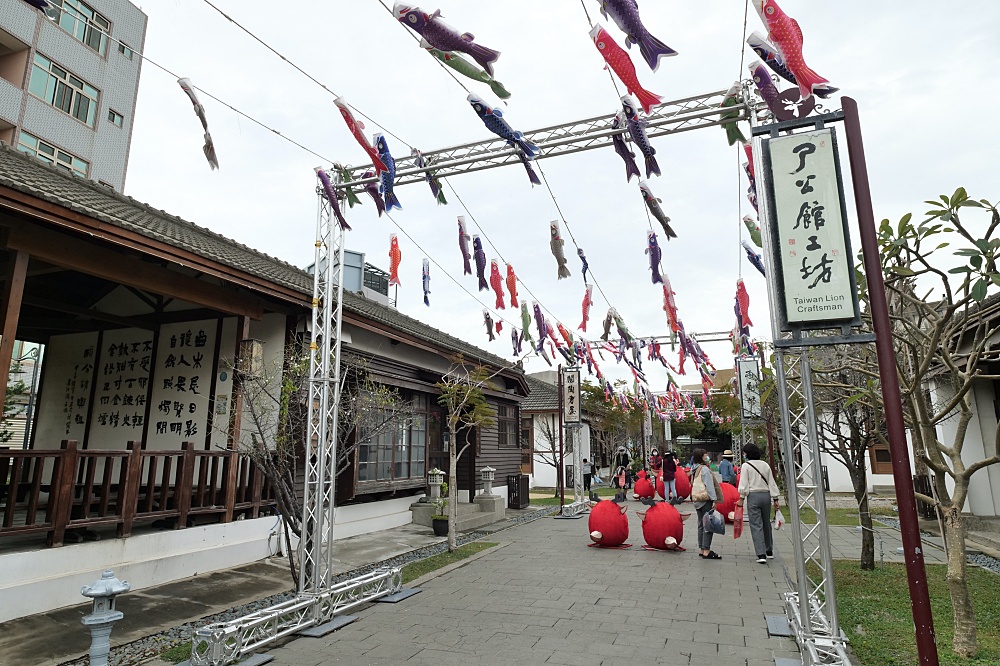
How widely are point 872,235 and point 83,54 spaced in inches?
1046

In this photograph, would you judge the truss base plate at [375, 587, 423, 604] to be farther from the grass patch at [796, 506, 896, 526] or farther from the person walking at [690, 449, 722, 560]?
the grass patch at [796, 506, 896, 526]

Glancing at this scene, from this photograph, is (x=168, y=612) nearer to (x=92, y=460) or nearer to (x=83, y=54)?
(x=92, y=460)

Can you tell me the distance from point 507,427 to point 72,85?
771 inches

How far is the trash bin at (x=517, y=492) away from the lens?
19.2 m

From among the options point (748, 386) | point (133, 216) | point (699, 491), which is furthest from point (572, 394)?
point (133, 216)

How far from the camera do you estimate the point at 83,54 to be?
2155 centimetres

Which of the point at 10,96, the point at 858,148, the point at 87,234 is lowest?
the point at 858,148

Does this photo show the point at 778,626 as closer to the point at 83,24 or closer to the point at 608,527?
the point at 608,527

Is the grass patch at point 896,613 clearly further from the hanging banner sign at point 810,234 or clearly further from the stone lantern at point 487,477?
the stone lantern at point 487,477

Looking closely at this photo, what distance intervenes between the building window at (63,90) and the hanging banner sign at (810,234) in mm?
23844

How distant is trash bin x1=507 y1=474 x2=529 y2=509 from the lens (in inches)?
757

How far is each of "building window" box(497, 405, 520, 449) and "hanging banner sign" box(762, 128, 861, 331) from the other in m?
15.4

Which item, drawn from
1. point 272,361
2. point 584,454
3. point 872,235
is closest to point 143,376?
point 272,361

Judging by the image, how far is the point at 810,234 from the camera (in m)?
4.70
